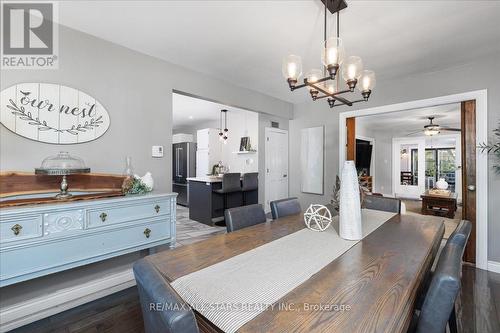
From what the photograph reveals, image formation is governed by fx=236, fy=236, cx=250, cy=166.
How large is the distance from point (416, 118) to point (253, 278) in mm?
7015

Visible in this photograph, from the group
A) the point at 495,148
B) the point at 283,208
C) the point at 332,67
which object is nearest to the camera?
the point at 332,67

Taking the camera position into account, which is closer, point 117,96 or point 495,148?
point 117,96

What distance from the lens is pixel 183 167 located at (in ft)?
23.7

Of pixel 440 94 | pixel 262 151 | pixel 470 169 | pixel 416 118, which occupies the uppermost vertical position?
pixel 416 118

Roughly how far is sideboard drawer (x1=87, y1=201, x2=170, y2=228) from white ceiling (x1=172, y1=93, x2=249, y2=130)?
8.45 feet

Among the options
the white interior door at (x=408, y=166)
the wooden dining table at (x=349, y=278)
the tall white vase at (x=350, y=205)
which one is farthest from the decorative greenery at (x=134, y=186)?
the white interior door at (x=408, y=166)

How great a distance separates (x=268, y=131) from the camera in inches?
196

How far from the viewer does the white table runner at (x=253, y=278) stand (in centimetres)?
81

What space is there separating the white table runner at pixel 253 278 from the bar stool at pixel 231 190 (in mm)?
3169

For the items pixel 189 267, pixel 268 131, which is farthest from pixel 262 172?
pixel 189 267

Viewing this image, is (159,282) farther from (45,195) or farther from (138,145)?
(138,145)

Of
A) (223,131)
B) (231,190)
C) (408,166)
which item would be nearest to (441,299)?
(231,190)

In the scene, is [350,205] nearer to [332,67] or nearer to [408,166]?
[332,67]

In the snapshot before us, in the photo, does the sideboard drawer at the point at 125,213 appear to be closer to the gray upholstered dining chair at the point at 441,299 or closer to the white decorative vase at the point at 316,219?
the white decorative vase at the point at 316,219
